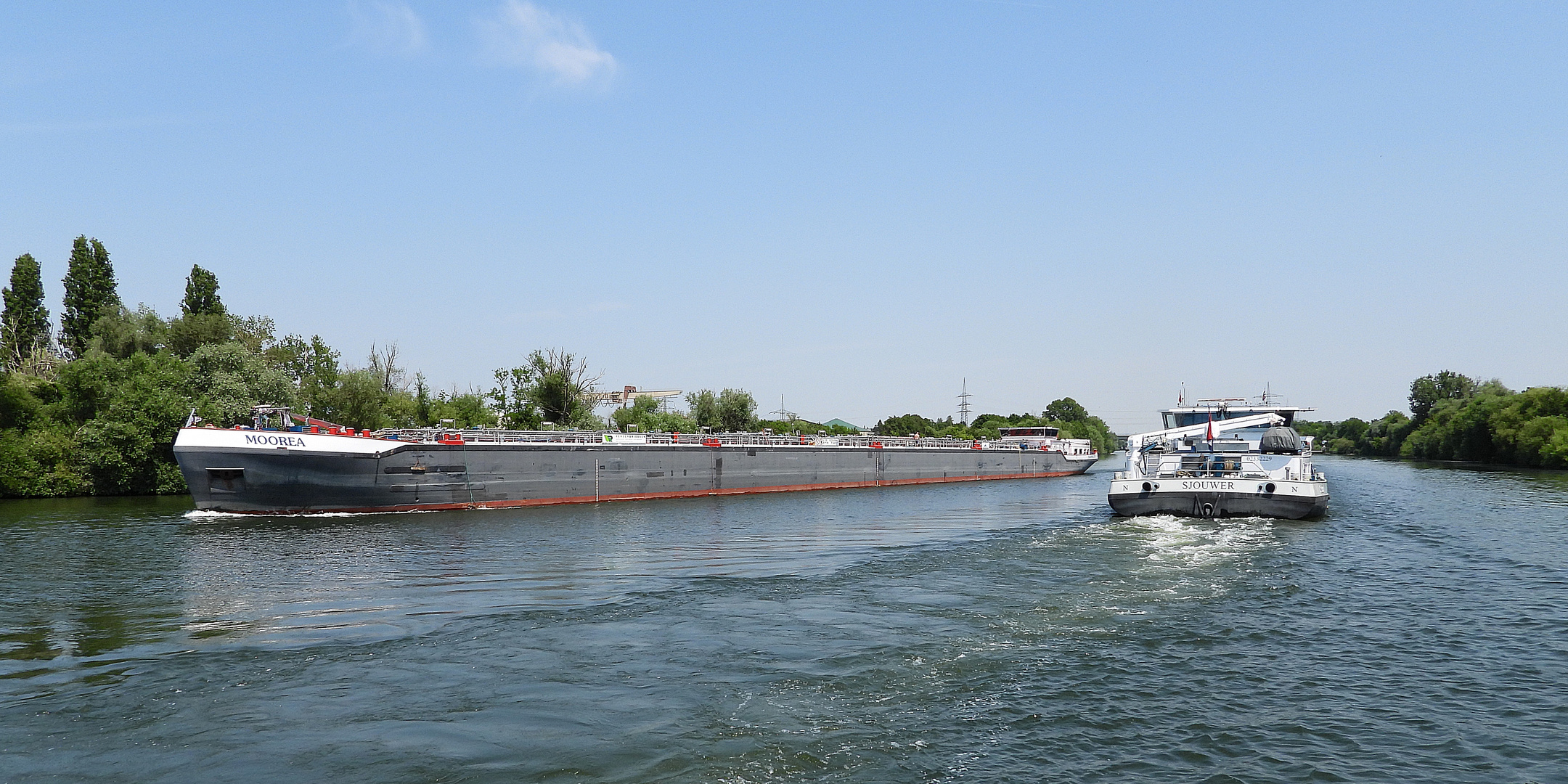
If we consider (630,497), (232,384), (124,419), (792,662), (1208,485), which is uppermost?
(232,384)

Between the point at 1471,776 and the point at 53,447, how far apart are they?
→ 66.5m

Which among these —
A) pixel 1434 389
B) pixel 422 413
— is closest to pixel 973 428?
pixel 1434 389

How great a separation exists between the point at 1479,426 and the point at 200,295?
12777 cm

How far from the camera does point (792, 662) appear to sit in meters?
13.5

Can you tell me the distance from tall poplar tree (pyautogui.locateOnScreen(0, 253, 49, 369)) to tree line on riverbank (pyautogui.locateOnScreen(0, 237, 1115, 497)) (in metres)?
0.09

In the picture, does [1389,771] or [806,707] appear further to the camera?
[806,707]

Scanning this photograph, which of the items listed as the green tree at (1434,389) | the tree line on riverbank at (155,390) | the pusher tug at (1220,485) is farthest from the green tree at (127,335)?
the green tree at (1434,389)

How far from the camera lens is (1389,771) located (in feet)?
30.6

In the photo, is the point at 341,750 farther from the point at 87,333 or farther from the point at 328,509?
the point at 87,333

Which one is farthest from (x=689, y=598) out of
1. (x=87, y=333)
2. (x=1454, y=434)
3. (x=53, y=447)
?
(x=1454, y=434)

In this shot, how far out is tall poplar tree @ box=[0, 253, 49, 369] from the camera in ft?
241

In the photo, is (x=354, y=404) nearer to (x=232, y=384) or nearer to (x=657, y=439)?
(x=232, y=384)

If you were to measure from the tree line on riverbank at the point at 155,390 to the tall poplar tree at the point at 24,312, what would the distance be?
0.28 feet

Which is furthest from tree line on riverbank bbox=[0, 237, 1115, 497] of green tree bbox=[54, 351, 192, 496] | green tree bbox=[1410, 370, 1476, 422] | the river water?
green tree bbox=[1410, 370, 1476, 422]
